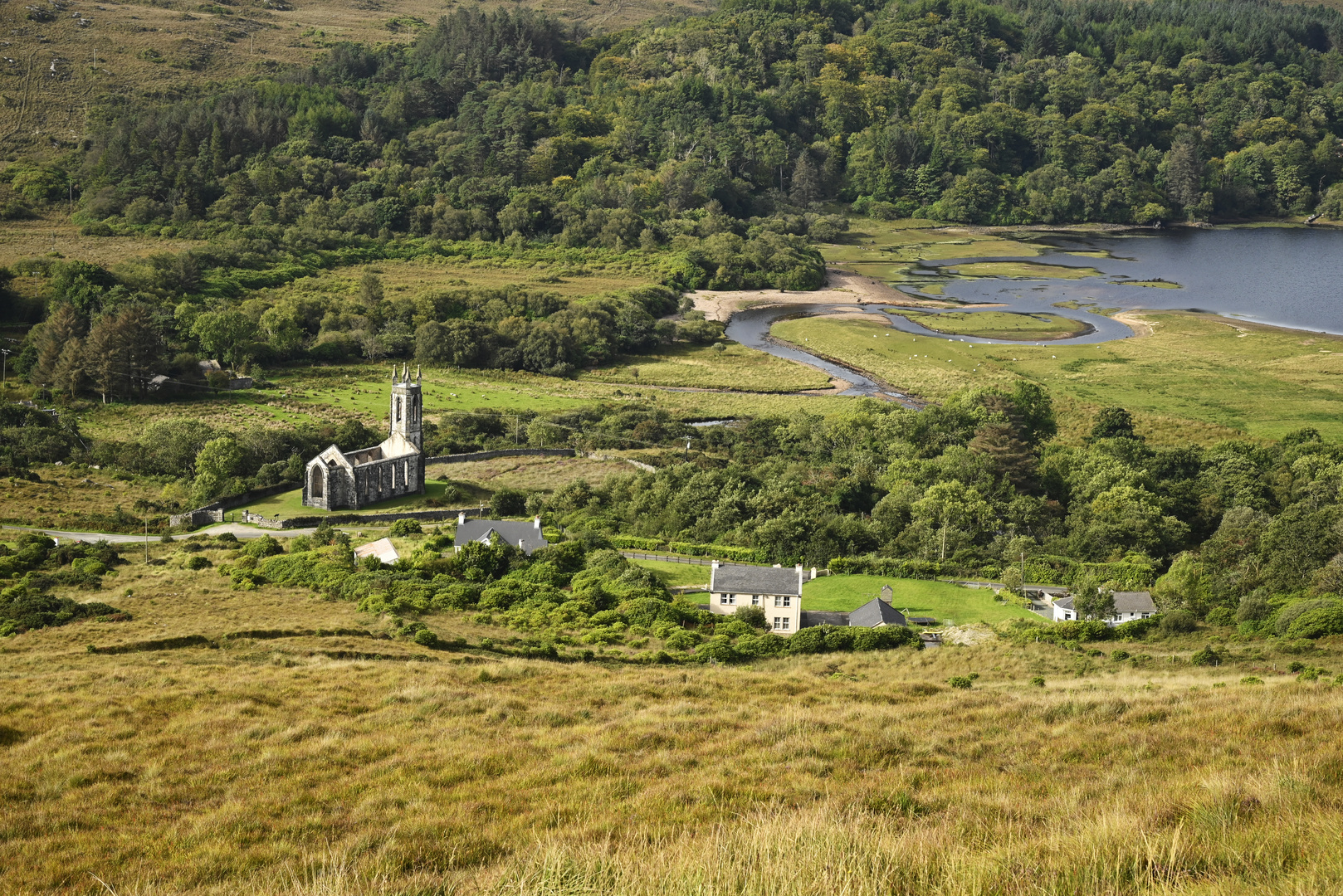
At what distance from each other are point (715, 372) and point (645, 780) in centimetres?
6901

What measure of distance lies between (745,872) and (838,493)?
136ft

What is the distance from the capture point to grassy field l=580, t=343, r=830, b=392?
77062 millimetres

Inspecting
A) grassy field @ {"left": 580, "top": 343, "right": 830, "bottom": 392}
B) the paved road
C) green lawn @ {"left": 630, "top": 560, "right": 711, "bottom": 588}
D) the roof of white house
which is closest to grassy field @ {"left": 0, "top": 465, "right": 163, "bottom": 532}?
the paved road

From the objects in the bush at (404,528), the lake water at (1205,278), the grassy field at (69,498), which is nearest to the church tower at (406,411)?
the bush at (404,528)

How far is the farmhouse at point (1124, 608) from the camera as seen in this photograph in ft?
113

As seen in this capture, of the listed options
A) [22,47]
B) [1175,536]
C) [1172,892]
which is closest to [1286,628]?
[1175,536]

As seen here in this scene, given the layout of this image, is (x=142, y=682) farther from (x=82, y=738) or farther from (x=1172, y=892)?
(x=1172, y=892)

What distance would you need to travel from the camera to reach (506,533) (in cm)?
4203

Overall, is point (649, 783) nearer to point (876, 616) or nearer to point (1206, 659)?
point (1206, 659)

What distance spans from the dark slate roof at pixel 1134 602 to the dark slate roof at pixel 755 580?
1010cm

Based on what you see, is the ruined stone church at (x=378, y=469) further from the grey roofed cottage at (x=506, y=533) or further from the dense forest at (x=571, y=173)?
the dense forest at (x=571, y=173)

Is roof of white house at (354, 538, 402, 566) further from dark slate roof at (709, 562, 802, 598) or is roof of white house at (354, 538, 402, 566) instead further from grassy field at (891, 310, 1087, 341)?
grassy field at (891, 310, 1087, 341)

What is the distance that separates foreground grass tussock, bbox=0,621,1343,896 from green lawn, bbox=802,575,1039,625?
12242 millimetres

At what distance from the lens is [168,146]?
132 meters
